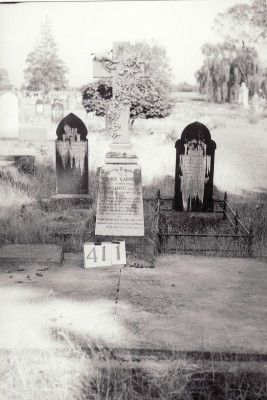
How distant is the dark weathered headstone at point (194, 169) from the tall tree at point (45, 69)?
1204cm

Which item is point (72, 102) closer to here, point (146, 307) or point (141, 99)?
point (141, 99)

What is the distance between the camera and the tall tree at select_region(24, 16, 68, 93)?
18.0m

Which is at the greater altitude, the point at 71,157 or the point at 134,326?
the point at 71,157

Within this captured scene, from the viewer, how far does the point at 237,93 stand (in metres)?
17.8

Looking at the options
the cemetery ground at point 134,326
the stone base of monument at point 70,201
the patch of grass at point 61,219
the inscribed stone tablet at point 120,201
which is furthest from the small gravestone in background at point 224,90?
the inscribed stone tablet at point 120,201

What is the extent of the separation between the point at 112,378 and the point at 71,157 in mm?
6427

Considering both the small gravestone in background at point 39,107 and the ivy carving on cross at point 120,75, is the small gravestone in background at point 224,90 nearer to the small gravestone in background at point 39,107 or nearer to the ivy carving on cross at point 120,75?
the small gravestone in background at point 39,107

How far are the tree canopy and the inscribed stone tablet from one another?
1130 centimetres

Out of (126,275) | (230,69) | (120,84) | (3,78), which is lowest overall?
(126,275)

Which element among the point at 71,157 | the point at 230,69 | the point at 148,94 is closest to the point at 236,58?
the point at 230,69

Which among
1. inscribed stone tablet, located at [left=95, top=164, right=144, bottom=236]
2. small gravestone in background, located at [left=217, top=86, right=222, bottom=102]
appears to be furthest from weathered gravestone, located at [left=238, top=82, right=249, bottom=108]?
inscribed stone tablet, located at [left=95, top=164, right=144, bottom=236]

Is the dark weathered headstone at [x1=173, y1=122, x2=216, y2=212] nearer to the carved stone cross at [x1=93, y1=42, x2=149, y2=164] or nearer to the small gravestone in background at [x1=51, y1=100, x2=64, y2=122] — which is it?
the carved stone cross at [x1=93, y1=42, x2=149, y2=164]

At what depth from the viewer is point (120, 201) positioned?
18.5ft

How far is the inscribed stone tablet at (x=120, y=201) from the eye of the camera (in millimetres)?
5605
